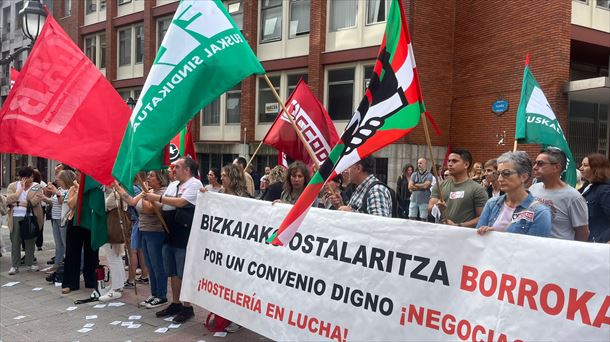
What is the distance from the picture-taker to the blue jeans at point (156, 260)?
19.5 feet

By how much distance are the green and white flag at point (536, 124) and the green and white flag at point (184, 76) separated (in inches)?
152

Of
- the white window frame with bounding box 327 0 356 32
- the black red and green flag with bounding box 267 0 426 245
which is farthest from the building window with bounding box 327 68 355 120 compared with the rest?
the black red and green flag with bounding box 267 0 426 245

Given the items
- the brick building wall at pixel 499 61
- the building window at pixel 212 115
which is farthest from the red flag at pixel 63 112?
the building window at pixel 212 115

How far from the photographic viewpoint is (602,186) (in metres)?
4.96

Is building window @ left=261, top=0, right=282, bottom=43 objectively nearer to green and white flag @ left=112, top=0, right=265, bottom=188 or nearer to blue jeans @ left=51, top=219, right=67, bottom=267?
blue jeans @ left=51, top=219, right=67, bottom=267

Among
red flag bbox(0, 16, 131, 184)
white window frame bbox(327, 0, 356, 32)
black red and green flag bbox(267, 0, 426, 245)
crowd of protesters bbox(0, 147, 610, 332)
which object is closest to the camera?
black red and green flag bbox(267, 0, 426, 245)

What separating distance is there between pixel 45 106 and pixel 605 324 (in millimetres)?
5262

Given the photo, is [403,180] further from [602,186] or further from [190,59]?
[190,59]

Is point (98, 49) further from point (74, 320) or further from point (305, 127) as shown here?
point (74, 320)

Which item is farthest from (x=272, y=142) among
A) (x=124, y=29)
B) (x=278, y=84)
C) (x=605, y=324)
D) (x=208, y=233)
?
(x=124, y=29)

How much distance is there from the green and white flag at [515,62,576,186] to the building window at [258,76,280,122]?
45.6ft

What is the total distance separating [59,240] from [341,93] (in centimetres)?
1189

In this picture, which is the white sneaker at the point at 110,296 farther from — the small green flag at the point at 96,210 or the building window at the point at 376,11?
the building window at the point at 376,11

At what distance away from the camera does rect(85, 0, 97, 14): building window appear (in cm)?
2881
